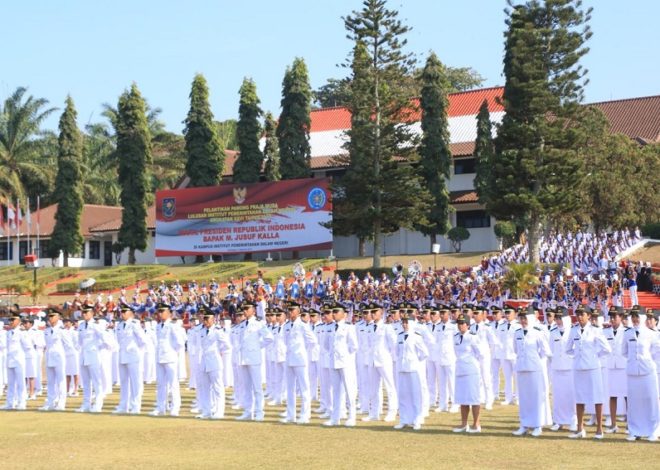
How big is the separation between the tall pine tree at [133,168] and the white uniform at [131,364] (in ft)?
123

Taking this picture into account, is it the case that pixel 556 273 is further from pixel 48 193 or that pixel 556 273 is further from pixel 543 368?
pixel 48 193

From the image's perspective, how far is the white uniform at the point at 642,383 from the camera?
1320 cm

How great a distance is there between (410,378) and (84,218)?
164 ft

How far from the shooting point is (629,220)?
1875 inches

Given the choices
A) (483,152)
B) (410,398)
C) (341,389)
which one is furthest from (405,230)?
(410,398)

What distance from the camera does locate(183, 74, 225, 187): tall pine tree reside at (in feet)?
181

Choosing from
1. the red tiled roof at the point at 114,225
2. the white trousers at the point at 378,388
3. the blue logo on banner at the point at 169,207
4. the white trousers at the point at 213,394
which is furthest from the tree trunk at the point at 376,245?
the white trousers at the point at 378,388

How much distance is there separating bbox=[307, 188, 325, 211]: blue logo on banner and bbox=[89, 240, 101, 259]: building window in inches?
683

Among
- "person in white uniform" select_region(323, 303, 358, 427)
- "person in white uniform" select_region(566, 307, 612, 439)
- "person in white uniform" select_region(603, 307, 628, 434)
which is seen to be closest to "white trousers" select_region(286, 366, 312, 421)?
"person in white uniform" select_region(323, 303, 358, 427)

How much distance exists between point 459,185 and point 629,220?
8.80 metres

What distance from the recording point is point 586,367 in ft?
44.7

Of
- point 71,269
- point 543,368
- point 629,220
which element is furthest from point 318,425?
point 71,269

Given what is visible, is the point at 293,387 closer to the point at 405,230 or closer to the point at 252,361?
the point at 252,361

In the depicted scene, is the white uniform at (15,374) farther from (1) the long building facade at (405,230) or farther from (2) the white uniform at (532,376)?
(1) the long building facade at (405,230)
